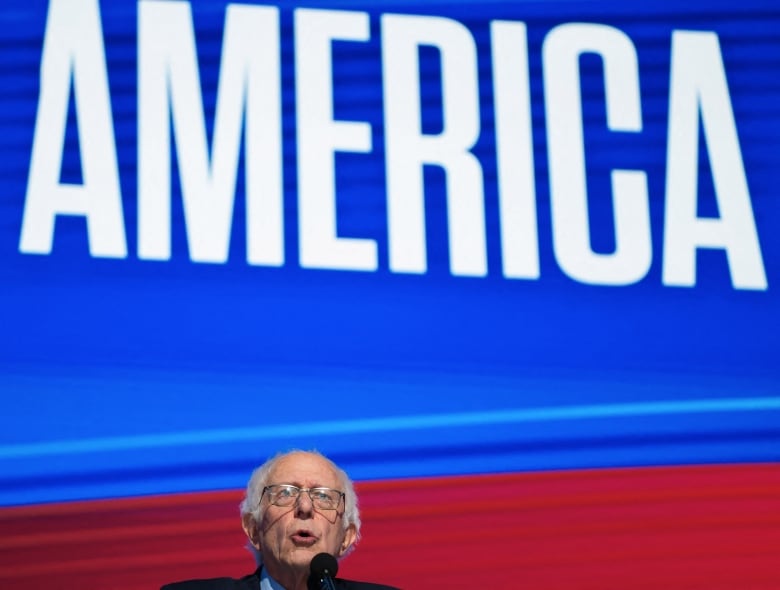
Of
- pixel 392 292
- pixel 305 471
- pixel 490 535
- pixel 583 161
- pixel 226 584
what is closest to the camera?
pixel 226 584

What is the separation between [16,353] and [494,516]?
41.0 inches

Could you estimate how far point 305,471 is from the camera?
2.82 m

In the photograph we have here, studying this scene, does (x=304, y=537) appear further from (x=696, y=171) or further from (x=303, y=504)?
(x=696, y=171)

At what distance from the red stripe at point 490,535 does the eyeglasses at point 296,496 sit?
0.33m

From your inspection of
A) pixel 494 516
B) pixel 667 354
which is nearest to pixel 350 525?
pixel 494 516

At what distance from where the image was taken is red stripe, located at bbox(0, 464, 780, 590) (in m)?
3.05

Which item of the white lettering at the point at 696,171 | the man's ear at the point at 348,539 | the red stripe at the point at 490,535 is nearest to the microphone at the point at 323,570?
the man's ear at the point at 348,539

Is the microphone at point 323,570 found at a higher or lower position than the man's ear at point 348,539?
lower

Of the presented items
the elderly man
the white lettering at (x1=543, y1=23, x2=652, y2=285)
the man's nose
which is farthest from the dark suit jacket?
the white lettering at (x1=543, y1=23, x2=652, y2=285)

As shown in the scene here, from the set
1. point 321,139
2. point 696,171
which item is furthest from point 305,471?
point 696,171

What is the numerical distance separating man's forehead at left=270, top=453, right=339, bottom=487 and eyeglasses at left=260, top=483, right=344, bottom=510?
16 mm

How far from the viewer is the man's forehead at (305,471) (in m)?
2.81

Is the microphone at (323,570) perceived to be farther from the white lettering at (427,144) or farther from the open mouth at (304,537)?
the white lettering at (427,144)

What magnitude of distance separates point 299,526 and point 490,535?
56 cm
